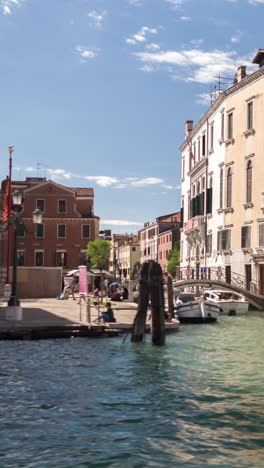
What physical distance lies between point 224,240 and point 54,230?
74.9ft

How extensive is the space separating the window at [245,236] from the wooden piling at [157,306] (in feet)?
75.4

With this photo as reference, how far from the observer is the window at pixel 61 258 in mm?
64081

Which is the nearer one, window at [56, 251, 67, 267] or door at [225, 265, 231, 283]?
door at [225, 265, 231, 283]

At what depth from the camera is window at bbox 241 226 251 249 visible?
4281cm

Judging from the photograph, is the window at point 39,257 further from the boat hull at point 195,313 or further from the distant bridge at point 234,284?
the boat hull at point 195,313

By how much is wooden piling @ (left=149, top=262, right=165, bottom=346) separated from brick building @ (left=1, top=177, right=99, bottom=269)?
143 feet

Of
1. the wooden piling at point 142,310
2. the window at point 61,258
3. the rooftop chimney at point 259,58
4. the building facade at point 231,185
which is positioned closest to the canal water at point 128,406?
the wooden piling at point 142,310

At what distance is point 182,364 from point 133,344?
3555 millimetres

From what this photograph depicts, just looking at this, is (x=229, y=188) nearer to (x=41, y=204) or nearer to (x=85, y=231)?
(x=85, y=231)

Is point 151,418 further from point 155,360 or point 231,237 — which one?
point 231,237

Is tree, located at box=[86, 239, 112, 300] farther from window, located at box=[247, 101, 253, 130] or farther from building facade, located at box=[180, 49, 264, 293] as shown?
window, located at box=[247, 101, 253, 130]

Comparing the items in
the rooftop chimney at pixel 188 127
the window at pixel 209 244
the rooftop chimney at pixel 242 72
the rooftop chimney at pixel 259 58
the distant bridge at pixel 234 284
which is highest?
the rooftop chimney at pixel 242 72

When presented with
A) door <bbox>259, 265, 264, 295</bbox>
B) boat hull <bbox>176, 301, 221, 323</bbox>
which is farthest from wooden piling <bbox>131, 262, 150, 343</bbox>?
door <bbox>259, 265, 264, 295</bbox>

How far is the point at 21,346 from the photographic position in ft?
61.7
